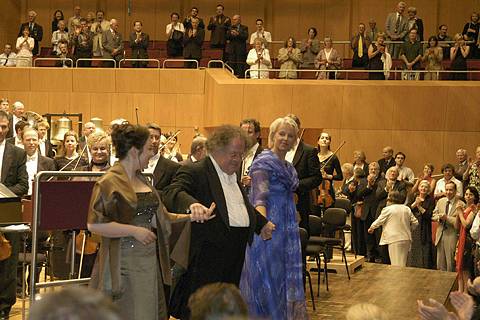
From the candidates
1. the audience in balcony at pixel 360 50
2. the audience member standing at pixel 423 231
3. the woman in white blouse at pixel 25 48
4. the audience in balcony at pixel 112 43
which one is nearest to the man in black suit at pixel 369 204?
the audience member standing at pixel 423 231

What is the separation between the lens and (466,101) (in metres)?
15.4

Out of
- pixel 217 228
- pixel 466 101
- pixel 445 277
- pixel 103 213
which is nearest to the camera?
pixel 103 213

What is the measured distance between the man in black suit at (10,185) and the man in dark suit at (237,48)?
9.94 metres

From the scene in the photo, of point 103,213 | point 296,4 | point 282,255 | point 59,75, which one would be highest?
point 296,4

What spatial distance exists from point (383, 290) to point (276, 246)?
3.57m

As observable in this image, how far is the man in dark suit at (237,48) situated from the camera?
54.9 feet

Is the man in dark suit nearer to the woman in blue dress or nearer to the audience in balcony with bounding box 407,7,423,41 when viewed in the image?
the audience in balcony with bounding box 407,7,423,41

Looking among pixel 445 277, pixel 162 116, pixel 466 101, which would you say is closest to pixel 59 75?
pixel 162 116

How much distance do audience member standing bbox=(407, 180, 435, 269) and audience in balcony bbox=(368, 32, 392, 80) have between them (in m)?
4.34

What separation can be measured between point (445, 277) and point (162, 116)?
7805 millimetres

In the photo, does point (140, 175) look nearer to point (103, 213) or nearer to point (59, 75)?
point (103, 213)

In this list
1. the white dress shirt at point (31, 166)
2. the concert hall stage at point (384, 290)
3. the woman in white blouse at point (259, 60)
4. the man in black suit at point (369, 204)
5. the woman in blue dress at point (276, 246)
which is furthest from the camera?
the woman in white blouse at point (259, 60)

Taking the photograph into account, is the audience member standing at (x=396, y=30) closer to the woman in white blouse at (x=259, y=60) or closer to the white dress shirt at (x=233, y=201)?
the woman in white blouse at (x=259, y=60)

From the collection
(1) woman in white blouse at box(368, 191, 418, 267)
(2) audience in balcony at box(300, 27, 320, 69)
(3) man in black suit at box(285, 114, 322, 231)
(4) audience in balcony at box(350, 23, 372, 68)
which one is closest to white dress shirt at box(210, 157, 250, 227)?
(3) man in black suit at box(285, 114, 322, 231)
